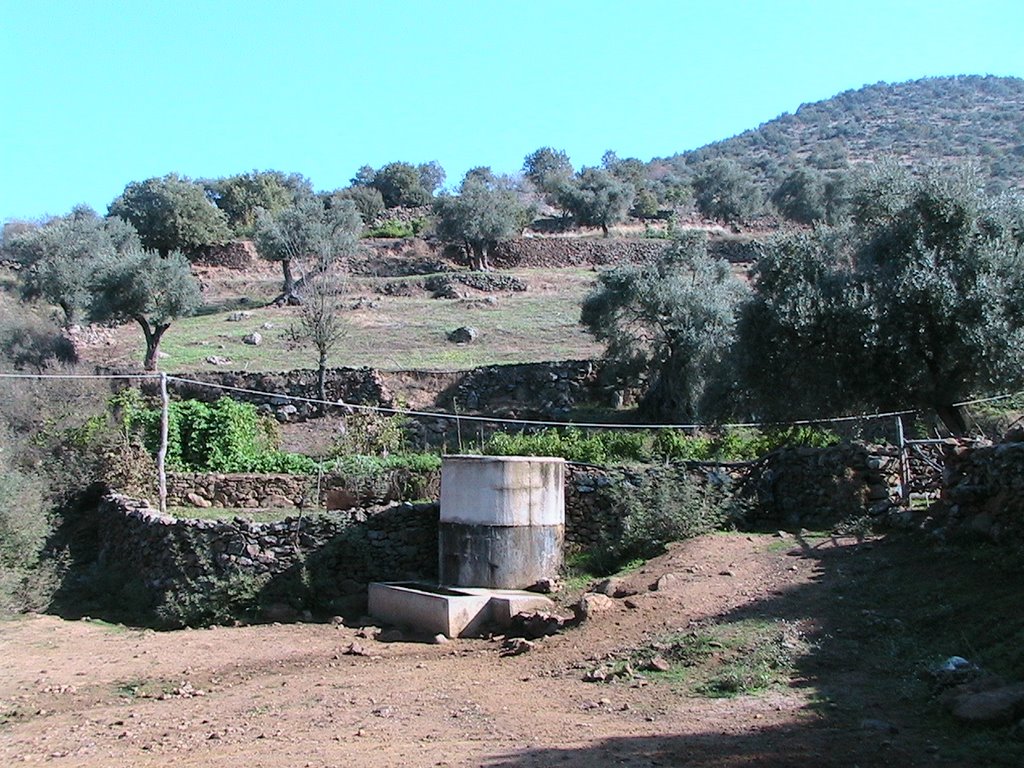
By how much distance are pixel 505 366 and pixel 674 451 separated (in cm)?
1030

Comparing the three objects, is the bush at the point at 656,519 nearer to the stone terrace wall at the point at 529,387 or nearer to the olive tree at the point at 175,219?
the stone terrace wall at the point at 529,387

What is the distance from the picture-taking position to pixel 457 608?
12617mm

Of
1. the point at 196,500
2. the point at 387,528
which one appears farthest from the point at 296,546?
the point at 196,500

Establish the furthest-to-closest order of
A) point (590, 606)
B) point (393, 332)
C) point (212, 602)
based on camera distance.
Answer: point (393, 332) → point (212, 602) → point (590, 606)

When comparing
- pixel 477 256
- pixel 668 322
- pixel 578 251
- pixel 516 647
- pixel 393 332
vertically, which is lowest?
pixel 516 647

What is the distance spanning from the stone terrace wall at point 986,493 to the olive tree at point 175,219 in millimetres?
44796

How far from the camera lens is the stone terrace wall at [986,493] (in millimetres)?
10227

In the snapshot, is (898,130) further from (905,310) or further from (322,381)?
(905,310)

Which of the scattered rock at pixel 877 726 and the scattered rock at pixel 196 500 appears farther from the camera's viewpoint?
the scattered rock at pixel 196 500

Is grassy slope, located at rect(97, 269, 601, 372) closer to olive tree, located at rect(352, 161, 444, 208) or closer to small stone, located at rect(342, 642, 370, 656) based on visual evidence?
small stone, located at rect(342, 642, 370, 656)

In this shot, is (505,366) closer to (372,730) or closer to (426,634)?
(426,634)

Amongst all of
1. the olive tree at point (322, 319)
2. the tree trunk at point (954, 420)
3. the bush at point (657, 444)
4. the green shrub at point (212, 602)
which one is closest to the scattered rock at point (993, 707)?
the green shrub at point (212, 602)

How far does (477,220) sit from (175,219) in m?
15.0

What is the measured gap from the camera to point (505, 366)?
99.0 feet
